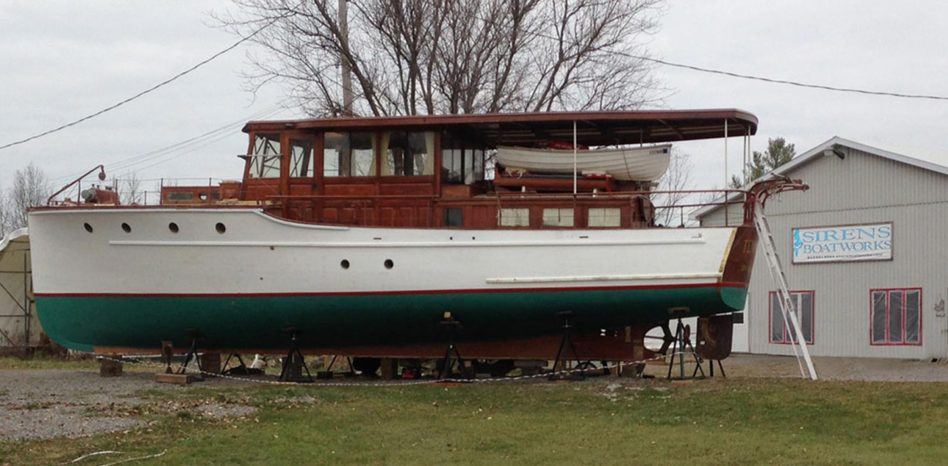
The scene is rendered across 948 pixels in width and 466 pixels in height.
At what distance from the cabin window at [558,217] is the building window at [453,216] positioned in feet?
4.48

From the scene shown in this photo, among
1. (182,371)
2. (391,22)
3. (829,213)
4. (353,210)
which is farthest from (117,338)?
(829,213)

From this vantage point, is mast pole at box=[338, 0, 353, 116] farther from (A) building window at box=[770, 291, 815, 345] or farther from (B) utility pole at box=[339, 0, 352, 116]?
(A) building window at box=[770, 291, 815, 345]

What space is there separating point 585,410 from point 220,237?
23.3 feet

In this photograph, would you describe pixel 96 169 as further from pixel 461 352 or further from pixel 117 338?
pixel 461 352

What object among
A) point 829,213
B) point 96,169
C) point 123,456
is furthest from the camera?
point 829,213

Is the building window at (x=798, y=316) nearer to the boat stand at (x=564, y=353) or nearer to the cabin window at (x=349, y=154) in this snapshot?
the boat stand at (x=564, y=353)

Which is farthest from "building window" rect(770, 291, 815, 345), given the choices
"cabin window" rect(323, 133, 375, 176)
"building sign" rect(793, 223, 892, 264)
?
"cabin window" rect(323, 133, 375, 176)

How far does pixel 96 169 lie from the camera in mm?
20281

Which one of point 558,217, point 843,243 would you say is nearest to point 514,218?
point 558,217

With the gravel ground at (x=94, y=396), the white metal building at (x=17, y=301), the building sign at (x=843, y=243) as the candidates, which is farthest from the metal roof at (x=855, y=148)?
the white metal building at (x=17, y=301)

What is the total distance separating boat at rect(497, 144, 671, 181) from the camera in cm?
1891

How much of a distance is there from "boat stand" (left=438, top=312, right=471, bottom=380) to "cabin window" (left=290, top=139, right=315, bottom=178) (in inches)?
137

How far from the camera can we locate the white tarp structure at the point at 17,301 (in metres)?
28.9

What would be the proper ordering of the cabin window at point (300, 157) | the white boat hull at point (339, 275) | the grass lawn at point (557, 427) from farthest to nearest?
the cabin window at point (300, 157) → the white boat hull at point (339, 275) → the grass lawn at point (557, 427)
